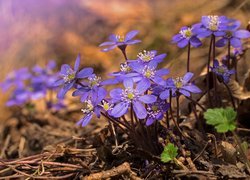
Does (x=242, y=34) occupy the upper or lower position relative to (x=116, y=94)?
upper

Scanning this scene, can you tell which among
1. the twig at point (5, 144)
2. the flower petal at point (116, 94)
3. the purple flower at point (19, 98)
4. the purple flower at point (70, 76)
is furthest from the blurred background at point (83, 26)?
the flower petal at point (116, 94)

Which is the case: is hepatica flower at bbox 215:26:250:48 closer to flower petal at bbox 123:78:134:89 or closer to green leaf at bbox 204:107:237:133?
green leaf at bbox 204:107:237:133

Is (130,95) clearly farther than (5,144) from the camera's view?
No

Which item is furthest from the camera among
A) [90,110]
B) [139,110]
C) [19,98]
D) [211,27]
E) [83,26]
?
[83,26]

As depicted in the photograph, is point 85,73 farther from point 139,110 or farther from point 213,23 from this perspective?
point 213,23

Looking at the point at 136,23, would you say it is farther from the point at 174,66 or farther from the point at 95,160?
the point at 95,160

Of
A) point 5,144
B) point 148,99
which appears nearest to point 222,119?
point 148,99

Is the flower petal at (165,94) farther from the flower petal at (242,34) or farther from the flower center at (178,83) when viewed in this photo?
the flower petal at (242,34)
